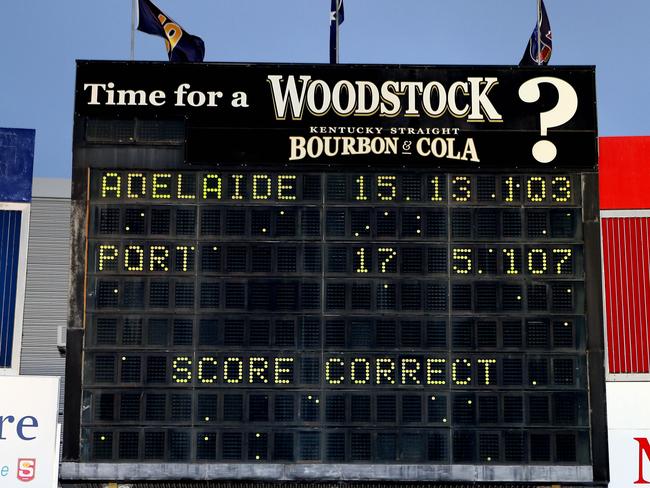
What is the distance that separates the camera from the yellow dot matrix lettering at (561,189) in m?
31.1

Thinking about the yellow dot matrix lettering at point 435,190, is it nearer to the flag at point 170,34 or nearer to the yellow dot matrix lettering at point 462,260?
the yellow dot matrix lettering at point 462,260

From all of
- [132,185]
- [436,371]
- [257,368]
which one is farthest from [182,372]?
[436,371]

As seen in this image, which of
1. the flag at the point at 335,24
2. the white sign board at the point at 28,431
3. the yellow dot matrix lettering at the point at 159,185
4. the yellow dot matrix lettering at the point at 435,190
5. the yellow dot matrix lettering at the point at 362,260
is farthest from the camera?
the white sign board at the point at 28,431

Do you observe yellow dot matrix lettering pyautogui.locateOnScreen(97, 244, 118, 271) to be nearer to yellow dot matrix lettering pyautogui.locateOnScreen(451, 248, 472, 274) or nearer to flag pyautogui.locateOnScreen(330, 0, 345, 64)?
yellow dot matrix lettering pyautogui.locateOnScreen(451, 248, 472, 274)

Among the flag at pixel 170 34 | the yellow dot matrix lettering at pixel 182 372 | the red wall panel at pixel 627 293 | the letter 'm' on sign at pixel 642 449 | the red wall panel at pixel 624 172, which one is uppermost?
the flag at pixel 170 34

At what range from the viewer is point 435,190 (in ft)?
102

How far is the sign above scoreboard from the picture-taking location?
31547 millimetres

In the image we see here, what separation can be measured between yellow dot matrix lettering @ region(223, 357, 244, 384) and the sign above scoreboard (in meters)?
5.24

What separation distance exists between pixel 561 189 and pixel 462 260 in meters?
3.07

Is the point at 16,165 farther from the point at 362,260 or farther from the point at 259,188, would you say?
Result: the point at 362,260

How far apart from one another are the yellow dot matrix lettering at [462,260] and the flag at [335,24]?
759cm

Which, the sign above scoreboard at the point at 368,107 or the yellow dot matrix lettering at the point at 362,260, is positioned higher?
the sign above scoreboard at the point at 368,107

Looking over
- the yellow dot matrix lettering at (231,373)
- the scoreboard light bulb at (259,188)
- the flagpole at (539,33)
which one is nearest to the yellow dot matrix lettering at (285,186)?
the scoreboard light bulb at (259,188)

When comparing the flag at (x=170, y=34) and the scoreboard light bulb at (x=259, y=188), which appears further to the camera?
the flag at (x=170, y=34)
